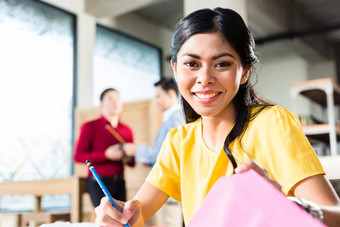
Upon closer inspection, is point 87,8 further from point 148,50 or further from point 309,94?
point 309,94

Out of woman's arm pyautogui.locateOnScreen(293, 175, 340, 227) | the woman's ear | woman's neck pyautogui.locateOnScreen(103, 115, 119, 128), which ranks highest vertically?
woman's neck pyautogui.locateOnScreen(103, 115, 119, 128)

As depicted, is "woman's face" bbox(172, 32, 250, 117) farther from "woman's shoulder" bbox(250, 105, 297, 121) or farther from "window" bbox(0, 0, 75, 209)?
"window" bbox(0, 0, 75, 209)

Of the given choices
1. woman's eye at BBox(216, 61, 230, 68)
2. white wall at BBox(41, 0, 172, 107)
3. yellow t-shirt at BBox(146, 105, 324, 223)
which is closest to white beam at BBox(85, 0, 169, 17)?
white wall at BBox(41, 0, 172, 107)

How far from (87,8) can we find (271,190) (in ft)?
19.1

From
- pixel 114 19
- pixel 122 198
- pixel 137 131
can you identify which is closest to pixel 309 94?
pixel 137 131

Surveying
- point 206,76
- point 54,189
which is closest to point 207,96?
point 206,76

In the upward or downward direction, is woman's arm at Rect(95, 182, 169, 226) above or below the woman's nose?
below

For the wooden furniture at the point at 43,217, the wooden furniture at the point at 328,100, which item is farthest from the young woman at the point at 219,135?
the wooden furniture at the point at 328,100

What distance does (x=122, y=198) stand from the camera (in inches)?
128

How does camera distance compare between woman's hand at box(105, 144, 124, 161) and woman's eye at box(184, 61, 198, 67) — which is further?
woman's hand at box(105, 144, 124, 161)

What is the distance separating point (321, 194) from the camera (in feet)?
2.51

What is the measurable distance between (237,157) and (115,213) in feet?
0.94

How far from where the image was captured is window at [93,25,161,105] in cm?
614

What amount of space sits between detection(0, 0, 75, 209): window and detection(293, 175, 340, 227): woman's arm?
4414mm
